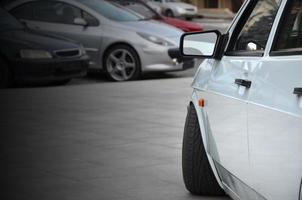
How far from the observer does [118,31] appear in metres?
15.1

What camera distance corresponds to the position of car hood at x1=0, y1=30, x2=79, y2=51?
1341 cm

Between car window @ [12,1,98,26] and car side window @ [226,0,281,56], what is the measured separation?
34.4ft

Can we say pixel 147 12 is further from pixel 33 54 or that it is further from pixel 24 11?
pixel 33 54

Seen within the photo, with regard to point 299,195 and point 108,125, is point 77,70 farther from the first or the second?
point 299,195

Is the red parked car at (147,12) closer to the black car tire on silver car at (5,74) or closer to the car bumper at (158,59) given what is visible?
the car bumper at (158,59)

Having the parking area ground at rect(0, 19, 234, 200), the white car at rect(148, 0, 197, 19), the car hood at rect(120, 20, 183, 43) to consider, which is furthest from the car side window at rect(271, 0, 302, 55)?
the white car at rect(148, 0, 197, 19)

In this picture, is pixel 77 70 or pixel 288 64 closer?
pixel 288 64

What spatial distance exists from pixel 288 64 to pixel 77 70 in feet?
34.1

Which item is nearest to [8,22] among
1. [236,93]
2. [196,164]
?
[196,164]

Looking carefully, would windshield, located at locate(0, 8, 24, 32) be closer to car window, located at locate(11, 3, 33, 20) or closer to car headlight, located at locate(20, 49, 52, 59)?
car headlight, located at locate(20, 49, 52, 59)

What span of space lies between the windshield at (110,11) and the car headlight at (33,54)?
2.41m

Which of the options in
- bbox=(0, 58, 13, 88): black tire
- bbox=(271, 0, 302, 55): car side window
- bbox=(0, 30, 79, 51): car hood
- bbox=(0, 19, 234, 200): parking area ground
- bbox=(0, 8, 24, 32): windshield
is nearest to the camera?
bbox=(271, 0, 302, 55): car side window

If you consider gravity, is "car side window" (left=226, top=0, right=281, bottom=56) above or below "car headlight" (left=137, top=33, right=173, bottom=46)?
above

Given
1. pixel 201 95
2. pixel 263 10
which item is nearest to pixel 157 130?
pixel 201 95
